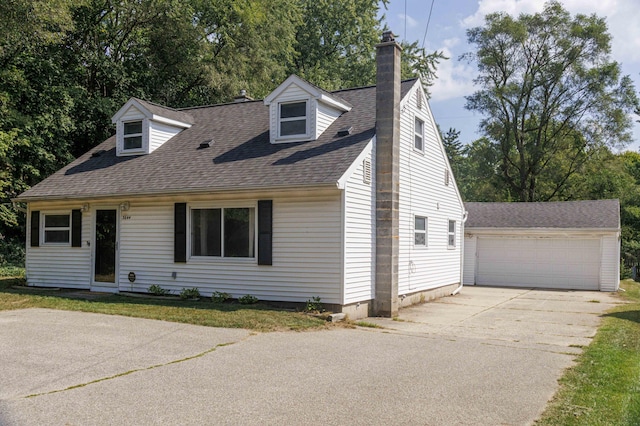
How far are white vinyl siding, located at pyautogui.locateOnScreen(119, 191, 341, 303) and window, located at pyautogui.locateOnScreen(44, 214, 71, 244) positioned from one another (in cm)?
225

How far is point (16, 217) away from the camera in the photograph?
71.3 ft

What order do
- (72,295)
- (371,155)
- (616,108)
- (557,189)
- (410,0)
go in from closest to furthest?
(410,0)
(371,155)
(72,295)
(616,108)
(557,189)

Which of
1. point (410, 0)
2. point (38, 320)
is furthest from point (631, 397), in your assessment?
point (38, 320)

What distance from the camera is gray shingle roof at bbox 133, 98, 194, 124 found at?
53.0 feet

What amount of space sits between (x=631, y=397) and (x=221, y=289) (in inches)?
354

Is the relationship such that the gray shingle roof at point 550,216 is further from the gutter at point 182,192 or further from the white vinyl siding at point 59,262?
the white vinyl siding at point 59,262

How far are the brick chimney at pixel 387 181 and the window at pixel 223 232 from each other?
289 cm

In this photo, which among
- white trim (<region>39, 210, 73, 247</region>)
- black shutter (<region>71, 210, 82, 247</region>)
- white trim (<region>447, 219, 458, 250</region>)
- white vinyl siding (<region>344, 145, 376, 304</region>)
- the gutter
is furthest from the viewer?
white trim (<region>447, 219, 458, 250</region>)

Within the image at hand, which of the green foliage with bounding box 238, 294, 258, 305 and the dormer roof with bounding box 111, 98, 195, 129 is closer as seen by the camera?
the green foliage with bounding box 238, 294, 258, 305

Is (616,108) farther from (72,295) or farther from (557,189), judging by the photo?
(72,295)

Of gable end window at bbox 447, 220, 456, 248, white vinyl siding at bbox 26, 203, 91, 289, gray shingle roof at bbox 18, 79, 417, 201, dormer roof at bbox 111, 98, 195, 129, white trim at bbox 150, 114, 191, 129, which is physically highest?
dormer roof at bbox 111, 98, 195, 129

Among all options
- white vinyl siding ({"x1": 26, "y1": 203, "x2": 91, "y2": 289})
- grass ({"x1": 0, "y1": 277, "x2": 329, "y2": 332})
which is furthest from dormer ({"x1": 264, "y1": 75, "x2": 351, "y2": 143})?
white vinyl siding ({"x1": 26, "y1": 203, "x2": 91, "y2": 289})

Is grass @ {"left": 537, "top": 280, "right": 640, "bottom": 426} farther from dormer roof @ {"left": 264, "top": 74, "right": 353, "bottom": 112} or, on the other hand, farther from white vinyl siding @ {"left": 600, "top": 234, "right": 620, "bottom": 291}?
white vinyl siding @ {"left": 600, "top": 234, "right": 620, "bottom": 291}

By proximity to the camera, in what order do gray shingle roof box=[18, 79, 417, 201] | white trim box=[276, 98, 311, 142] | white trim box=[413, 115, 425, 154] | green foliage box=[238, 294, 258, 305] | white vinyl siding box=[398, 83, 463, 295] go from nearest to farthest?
gray shingle roof box=[18, 79, 417, 201]
green foliage box=[238, 294, 258, 305]
white trim box=[276, 98, 311, 142]
white vinyl siding box=[398, 83, 463, 295]
white trim box=[413, 115, 425, 154]
